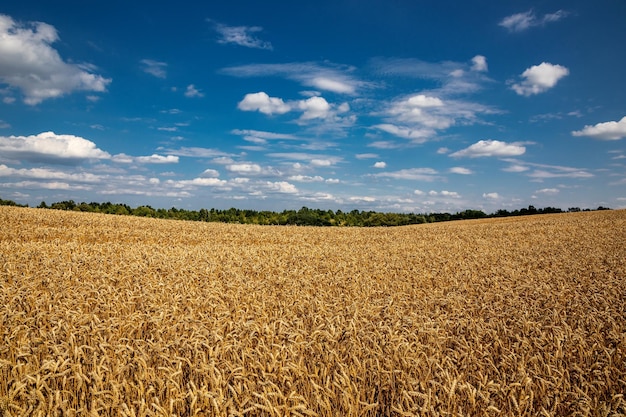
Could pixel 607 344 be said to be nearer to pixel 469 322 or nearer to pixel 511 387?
pixel 469 322

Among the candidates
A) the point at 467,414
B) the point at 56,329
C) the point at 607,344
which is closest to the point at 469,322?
the point at 607,344

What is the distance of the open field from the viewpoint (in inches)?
133

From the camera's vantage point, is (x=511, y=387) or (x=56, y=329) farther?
(x=56, y=329)

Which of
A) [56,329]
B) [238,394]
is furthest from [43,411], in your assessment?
[56,329]

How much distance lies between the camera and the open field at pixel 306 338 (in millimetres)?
3369

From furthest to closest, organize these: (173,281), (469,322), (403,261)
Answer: (403,261) → (173,281) → (469,322)

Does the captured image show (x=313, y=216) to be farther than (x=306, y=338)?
Yes

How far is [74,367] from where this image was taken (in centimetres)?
362

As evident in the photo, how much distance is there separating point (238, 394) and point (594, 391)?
3404 millimetres

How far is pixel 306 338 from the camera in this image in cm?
A: 491

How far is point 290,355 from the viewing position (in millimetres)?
4203

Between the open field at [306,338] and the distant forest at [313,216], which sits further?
the distant forest at [313,216]

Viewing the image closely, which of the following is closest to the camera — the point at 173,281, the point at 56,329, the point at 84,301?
the point at 56,329

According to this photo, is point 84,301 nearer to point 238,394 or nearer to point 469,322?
point 238,394
